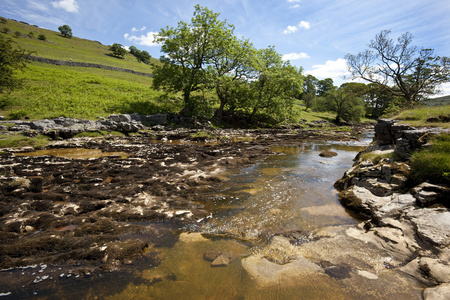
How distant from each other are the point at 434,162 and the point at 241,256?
24.3ft

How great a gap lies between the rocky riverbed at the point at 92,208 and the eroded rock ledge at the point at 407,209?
5.62 meters

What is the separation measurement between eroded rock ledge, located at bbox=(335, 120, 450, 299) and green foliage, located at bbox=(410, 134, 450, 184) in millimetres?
385

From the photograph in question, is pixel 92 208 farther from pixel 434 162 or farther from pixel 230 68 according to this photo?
pixel 230 68

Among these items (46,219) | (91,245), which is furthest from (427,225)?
(46,219)

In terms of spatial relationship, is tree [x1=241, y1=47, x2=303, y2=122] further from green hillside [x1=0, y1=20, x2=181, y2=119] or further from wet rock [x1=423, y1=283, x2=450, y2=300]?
wet rock [x1=423, y1=283, x2=450, y2=300]

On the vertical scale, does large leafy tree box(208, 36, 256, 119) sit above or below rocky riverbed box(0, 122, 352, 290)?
above

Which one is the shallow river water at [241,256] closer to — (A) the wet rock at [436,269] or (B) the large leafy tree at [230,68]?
(A) the wet rock at [436,269]

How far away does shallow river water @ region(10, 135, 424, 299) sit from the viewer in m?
3.96

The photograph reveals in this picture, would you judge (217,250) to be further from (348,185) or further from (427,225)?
(348,185)

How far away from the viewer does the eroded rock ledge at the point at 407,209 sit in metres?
4.44

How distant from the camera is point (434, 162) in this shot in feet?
22.4

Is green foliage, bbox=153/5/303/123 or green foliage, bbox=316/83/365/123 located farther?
green foliage, bbox=316/83/365/123

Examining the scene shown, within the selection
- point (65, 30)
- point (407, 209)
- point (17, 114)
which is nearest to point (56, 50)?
point (17, 114)

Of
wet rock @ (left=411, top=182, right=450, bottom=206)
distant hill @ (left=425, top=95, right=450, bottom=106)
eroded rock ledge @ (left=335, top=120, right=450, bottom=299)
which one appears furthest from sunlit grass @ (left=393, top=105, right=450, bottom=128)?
wet rock @ (left=411, top=182, right=450, bottom=206)
